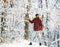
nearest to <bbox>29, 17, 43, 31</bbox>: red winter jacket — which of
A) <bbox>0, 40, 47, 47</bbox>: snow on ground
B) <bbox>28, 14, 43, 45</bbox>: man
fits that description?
<bbox>28, 14, 43, 45</bbox>: man

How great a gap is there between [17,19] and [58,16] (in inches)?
15.9

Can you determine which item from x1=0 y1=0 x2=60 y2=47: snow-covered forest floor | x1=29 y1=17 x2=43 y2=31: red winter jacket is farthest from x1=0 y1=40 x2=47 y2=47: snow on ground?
x1=29 y1=17 x2=43 y2=31: red winter jacket

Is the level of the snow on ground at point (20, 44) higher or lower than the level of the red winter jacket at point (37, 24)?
lower

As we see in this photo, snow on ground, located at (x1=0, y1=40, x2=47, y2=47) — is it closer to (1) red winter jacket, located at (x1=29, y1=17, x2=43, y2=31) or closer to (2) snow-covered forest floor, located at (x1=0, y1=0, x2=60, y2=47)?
(2) snow-covered forest floor, located at (x1=0, y1=0, x2=60, y2=47)

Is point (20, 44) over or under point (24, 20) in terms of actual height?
under

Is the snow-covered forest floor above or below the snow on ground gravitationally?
above

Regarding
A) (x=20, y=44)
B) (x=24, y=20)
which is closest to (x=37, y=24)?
(x=24, y=20)

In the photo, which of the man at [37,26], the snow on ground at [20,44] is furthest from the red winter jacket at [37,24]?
the snow on ground at [20,44]

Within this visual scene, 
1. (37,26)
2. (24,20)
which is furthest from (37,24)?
(24,20)

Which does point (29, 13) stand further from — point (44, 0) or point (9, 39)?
point (9, 39)

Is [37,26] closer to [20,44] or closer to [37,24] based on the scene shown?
[37,24]

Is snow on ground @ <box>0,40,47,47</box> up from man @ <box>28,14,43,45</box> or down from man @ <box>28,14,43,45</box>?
down

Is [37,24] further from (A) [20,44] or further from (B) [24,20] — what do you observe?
(A) [20,44]

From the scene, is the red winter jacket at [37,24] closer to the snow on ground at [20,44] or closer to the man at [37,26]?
the man at [37,26]
